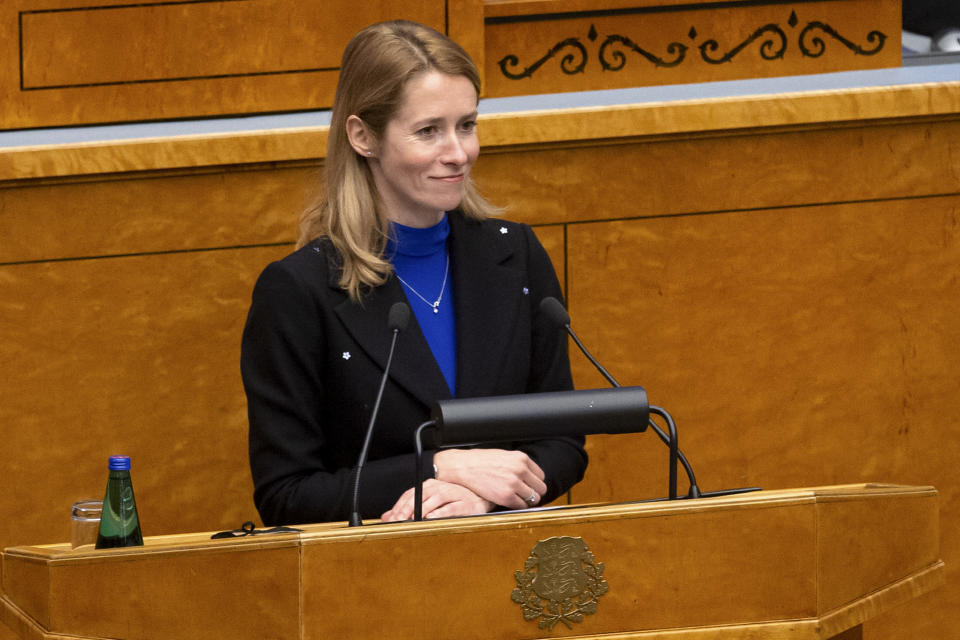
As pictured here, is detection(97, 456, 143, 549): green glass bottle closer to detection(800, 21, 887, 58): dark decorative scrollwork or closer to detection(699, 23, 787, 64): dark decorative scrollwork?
detection(699, 23, 787, 64): dark decorative scrollwork

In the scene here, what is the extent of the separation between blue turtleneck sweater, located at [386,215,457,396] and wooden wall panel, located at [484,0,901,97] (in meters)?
1.05

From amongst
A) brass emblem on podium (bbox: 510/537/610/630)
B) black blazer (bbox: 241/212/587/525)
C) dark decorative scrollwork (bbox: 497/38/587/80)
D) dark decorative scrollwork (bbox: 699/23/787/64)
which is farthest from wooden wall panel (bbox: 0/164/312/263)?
brass emblem on podium (bbox: 510/537/610/630)

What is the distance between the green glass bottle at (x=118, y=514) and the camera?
1.91 metres

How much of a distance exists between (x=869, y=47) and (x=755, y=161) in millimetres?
533

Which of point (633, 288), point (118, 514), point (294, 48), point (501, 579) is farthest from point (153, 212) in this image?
point (501, 579)

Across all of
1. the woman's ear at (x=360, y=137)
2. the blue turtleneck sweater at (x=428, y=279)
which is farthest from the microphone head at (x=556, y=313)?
the woman's ear at (x=360, y=137)

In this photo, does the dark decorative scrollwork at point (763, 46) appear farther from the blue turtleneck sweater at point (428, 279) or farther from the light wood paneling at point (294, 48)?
the blue turtleneck sweater at point (428, 279)

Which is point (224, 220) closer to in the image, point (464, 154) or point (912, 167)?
point (464, 154)

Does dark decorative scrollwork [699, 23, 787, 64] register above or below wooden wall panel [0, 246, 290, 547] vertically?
above

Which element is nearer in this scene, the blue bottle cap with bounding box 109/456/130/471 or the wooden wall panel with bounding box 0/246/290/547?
the blue bottle cap with bounding box 109/456/130/471

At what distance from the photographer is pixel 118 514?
6.28ft

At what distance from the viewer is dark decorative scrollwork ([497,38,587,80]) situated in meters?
3.31

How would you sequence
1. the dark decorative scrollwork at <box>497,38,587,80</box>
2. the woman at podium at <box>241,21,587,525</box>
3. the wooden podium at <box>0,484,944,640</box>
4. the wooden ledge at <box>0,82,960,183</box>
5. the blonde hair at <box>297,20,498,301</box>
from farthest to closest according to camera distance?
the dark decorative scrollwork at <box>497,38,587,80</box> → the wooden ledge at <box>0,82,960,183</box> → the blonde hair at <box>297,20,498,301</box> → the woman at podium at <box>241,21,587,525</box> → the wooden podium at <box>0,484,944,640</box>

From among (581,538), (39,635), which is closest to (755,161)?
(581,538)
